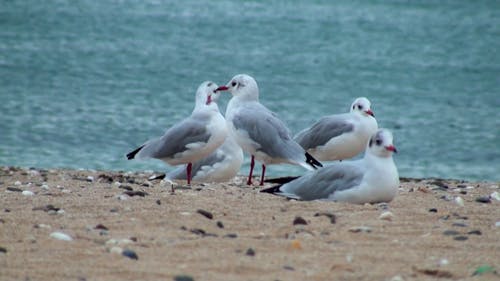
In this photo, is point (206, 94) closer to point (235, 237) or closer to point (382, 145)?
point (382, 145)

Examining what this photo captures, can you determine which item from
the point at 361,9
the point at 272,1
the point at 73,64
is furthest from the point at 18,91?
the point at 272,1

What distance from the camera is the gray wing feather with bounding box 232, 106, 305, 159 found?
8969 millimetres

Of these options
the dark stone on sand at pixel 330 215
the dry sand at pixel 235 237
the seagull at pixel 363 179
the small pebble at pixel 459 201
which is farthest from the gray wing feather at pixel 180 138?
the dark stone on sand at pixel 330 215

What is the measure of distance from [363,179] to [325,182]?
0.36m

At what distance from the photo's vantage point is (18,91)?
87.5 ft

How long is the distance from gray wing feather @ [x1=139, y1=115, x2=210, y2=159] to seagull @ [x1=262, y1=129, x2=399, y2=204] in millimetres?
2145

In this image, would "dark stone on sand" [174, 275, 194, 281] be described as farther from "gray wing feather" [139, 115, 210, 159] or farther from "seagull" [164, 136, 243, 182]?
"seagull" [164, 136, 243, 182]

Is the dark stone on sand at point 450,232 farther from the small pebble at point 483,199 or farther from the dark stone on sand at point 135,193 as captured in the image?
the dark stone on sand at point 135,193

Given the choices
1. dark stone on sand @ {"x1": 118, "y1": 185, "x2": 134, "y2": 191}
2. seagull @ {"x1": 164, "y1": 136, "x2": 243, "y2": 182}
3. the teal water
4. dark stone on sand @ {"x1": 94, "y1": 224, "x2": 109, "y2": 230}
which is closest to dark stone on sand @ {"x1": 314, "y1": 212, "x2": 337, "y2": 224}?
dark stone on sand @ {"x1": 94, "y1": 224, "x2": 109, "y2": 230}

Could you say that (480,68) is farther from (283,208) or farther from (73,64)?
(283,208)

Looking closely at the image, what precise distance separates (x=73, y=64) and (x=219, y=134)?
82.7 ft

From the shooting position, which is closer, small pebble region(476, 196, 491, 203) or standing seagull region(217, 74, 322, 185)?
small pebble region(476, 196, 491, 203)

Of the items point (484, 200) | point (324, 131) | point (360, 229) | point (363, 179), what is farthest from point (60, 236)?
point (324, 131)

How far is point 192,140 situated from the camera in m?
9.39
